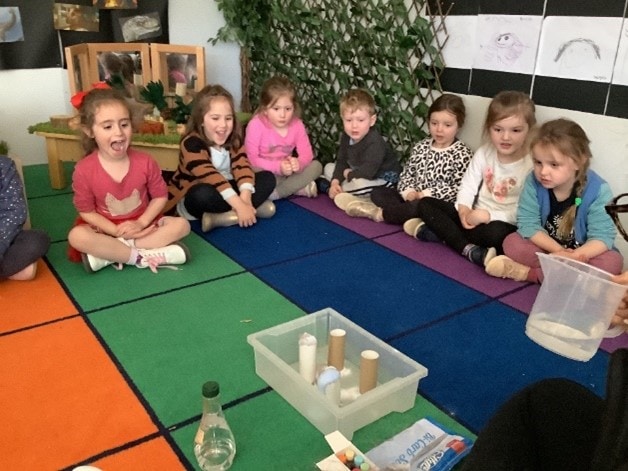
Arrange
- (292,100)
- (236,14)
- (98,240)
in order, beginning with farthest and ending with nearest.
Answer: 1. (236,14)
2. (292,100)
3. (98,240)

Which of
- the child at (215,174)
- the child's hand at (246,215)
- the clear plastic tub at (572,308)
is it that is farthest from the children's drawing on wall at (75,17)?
the clear plastic tub at (572,308)

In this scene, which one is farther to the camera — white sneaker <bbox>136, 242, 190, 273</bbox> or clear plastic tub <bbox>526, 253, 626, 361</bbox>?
white sneaker <bbox>136, 242, 190, 273</bbox>

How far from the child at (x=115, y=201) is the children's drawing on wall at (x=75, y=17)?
1267 millimetres

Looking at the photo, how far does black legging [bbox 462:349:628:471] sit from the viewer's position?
30.0 inches

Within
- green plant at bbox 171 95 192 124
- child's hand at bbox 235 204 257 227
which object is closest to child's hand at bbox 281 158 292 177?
child's hand at bbox 235 204 257 227

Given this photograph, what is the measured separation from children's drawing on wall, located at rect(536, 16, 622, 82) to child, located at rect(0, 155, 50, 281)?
5.87ft

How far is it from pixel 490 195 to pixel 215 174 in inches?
42.2

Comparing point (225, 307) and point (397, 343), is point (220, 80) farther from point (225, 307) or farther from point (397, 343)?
point (397, 343)

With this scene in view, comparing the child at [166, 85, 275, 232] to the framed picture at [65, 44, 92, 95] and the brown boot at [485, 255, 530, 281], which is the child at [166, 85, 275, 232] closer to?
the framed picture at [65, 44, 92, 95]

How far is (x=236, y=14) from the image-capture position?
10.7 ft

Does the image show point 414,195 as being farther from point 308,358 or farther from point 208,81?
point 208,81

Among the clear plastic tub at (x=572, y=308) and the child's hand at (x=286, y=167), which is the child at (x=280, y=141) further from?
the clear plastic tub at (x=572, y=308)

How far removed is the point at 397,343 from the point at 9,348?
0.98 meters

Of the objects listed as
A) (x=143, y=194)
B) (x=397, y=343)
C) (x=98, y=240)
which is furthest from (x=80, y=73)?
(x=397, y=343)
